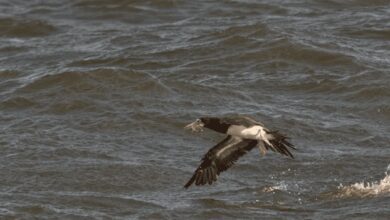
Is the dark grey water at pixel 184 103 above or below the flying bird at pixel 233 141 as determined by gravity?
below

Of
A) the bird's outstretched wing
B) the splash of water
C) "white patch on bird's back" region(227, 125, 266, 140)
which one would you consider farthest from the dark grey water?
"white patch on bird's back" region(227, 125, 266, 140)

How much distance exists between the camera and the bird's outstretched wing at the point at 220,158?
10648mm

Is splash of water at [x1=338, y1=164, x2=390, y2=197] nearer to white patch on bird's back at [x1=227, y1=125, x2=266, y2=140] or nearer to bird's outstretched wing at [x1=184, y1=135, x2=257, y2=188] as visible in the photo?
bird's outstretched wing at [x1=184, y1=135, x2=257, y2=188]

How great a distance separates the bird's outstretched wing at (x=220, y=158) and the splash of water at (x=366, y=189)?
1.23m

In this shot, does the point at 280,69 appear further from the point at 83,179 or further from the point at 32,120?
the point at 83,179

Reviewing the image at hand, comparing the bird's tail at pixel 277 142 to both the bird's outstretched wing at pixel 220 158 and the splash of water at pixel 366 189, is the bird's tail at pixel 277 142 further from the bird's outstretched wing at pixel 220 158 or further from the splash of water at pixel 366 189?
the splash of water at pixel 366 189

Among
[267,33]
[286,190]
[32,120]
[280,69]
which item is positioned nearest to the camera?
[286,190]

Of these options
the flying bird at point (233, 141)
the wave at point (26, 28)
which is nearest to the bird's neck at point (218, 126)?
the flying bird at point (233, 141)

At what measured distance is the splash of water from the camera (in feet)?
37.2

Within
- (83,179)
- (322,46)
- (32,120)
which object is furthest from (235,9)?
(83,179)

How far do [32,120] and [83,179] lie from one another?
2371 millimetres

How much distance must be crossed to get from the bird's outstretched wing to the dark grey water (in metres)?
0.40

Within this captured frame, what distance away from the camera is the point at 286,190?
458 inches

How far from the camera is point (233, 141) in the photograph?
10.7 meters
